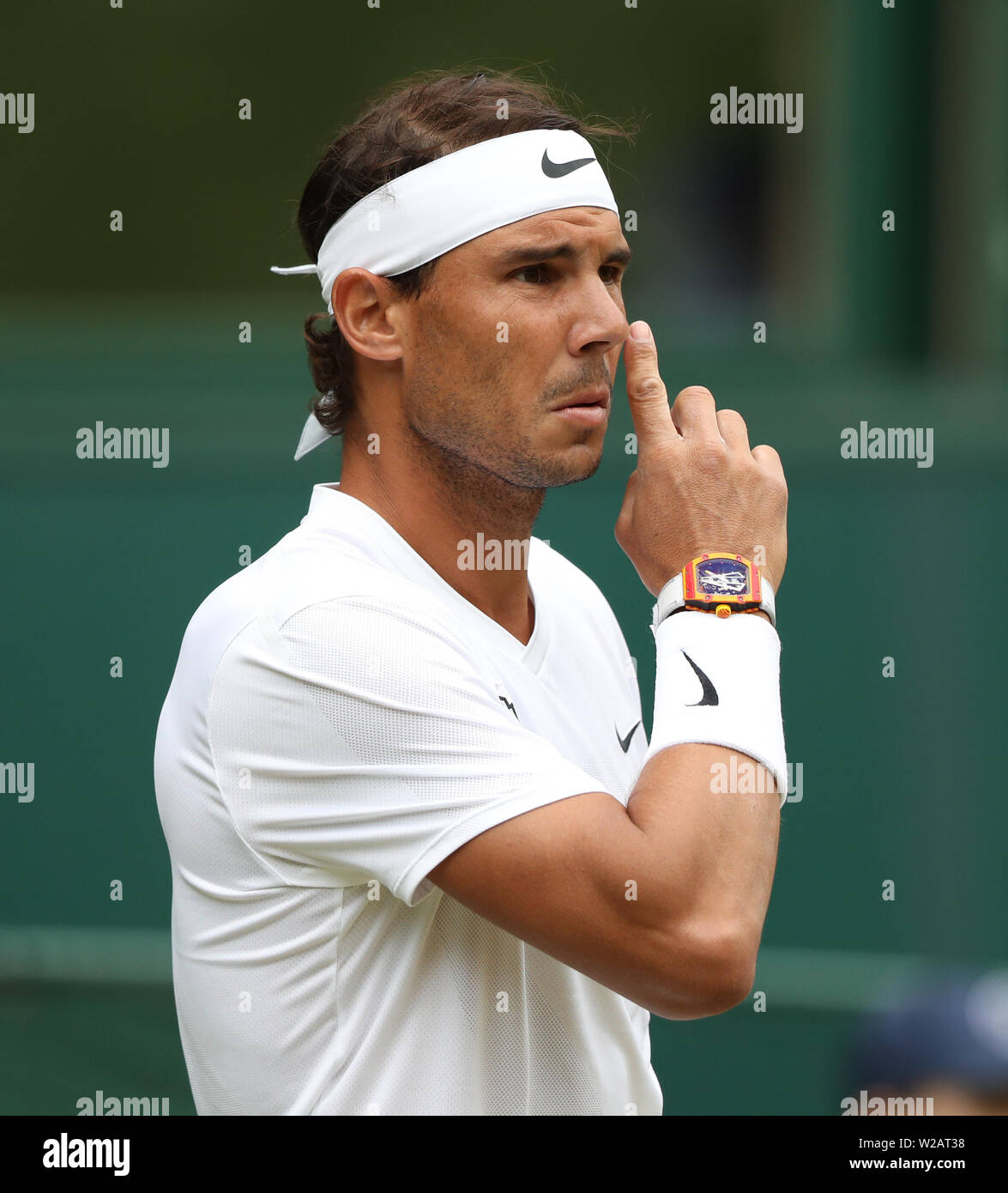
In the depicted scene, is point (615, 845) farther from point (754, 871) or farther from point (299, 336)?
point (299, 336)

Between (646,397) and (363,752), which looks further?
(646,397)

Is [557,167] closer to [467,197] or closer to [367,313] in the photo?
Answer: [467,197]

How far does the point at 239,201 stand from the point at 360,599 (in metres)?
3.91

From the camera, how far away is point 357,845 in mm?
2318

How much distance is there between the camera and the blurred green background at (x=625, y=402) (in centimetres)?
536

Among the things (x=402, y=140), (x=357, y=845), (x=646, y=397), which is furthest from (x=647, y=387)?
(x=357, y=845)

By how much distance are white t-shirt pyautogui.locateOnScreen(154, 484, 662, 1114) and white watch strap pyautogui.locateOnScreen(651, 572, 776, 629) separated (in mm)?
294

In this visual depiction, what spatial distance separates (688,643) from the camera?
2447 mm

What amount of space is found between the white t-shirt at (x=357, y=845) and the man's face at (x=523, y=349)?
0.24 metres

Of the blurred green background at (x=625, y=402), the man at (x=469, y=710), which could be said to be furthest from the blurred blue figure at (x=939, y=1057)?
the blurred green background at (x=625, y=402)

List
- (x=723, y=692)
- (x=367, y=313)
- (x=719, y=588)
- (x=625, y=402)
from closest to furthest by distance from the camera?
(x=723, y=692) < (x=719, y=588) < (x=367, y=313) < (x=625, y=402)

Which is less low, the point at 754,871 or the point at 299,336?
the point at 299,336

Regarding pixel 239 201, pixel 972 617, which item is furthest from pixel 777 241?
pixel 239 201

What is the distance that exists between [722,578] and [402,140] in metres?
1.02
